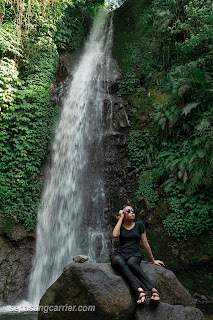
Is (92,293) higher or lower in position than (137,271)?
lower

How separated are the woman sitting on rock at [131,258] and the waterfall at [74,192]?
379 centimetres

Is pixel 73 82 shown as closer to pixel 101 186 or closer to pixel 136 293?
pixel 101 186

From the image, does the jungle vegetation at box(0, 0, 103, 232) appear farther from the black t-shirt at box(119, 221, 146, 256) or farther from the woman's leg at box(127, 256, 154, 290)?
the woman's leg at box(127, 256, 154, 290)

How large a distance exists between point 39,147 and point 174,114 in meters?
4.91

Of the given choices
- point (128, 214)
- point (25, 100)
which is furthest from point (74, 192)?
point (128, 214)

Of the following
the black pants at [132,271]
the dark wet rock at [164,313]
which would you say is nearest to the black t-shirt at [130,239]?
the black pants at [132,271]

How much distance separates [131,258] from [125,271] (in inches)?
8.7

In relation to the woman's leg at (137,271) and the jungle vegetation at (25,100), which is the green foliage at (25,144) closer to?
the jungle vegetation at (25,100)

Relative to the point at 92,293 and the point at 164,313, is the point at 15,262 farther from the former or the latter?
the point at 164,313

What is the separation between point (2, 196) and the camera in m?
8.67

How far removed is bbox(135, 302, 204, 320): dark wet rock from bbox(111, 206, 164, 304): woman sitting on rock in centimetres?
12

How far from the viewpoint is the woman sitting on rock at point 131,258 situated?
3791mm

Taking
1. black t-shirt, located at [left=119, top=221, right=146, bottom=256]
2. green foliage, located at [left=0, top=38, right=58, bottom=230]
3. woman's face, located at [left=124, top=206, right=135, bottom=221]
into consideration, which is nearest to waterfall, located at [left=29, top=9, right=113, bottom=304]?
green foliage, located at [left=0, top=38, right=58, bottom=230]

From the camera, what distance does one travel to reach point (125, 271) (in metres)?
3.98
